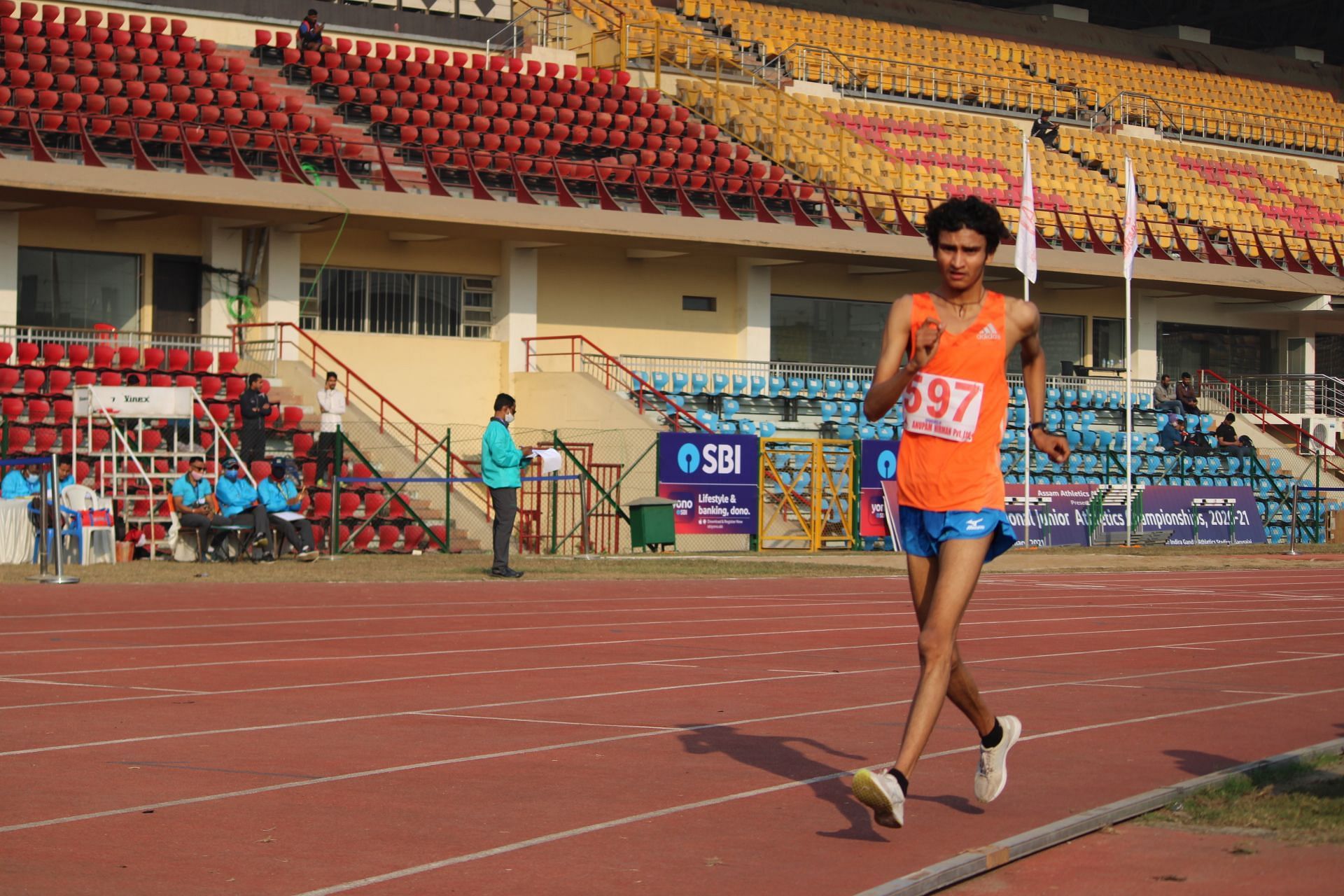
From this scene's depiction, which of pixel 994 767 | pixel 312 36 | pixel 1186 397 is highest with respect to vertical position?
pixel 312 36

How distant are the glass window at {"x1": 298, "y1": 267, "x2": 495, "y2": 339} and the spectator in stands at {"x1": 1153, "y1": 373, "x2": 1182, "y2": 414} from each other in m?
14.9

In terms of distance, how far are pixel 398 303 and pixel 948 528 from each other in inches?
1131

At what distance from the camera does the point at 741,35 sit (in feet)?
143

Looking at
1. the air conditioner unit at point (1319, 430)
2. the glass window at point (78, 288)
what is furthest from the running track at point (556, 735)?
the air conditioner unit at point (1319, 430)

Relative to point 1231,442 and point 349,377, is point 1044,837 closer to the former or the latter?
point 349,377

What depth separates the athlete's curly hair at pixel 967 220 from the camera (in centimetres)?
596

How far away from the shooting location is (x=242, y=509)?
2191 cm

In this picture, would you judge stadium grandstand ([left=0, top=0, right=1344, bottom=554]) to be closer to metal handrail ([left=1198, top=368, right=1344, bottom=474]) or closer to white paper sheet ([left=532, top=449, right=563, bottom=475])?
metal handrail ([left=1198, top=368, right=1344, bottom=474])

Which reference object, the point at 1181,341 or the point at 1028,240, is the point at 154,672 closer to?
the point at 1028,240

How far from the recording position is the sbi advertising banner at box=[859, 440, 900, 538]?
28172mm

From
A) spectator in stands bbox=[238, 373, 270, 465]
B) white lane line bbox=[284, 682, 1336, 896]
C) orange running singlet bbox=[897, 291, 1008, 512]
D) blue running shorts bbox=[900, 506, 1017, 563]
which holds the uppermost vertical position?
spectator in stands bbox=[238, 373, 270, 465]

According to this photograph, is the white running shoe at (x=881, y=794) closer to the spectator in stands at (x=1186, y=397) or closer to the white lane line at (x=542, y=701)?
the white lane line at (x=542, y=701)

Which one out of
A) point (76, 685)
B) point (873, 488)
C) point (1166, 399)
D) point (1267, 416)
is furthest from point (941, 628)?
point (1267, 416)

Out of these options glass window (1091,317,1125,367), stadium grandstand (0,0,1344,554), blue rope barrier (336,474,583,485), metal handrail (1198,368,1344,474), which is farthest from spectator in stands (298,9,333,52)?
metal handrail (1198,368,1344,474)
